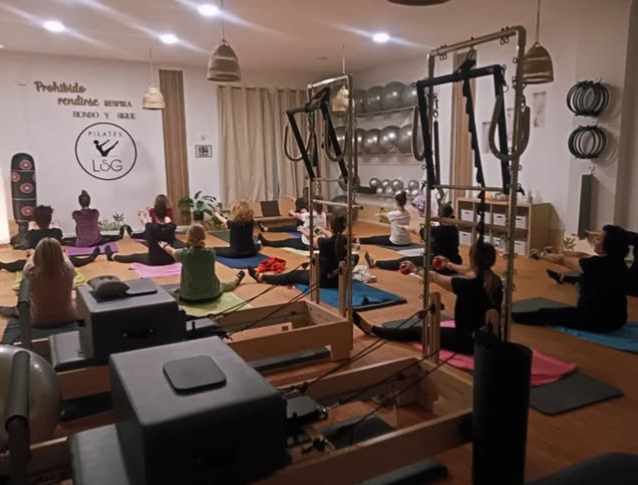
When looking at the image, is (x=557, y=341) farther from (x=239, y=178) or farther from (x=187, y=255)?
(x=239, y=178)

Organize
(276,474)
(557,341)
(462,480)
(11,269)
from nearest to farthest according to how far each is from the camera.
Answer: (276,474) → (462,480) → (557,341) → (11,269)

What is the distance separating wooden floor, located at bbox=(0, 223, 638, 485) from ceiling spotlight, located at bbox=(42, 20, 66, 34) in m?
2.85

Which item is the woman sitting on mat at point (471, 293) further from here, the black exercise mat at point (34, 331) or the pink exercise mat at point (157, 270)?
the pink exercise mat at point (157, 270)

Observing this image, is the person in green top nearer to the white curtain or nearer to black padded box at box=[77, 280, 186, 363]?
black padded box at box=[77, 280, 186, 363]

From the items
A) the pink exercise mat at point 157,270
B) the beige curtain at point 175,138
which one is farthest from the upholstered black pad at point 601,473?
the beige curtain at point 175,138

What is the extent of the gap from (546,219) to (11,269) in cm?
628

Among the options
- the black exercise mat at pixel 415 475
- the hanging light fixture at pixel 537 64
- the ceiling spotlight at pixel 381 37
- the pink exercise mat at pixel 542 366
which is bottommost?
the black exercise mat at pixel 415 475

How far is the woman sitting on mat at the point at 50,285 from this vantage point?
366 cm

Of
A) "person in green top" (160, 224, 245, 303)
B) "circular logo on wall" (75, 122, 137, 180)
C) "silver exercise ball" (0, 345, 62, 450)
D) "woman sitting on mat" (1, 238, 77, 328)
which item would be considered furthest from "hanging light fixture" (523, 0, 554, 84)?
"circular logo on wall" (75, 122, 137, 180)

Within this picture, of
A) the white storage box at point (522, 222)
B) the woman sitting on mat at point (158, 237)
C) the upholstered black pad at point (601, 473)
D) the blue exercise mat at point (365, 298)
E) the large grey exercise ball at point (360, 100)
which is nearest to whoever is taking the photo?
the upholstered black pad at point (601, 473)

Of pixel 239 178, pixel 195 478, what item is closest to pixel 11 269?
Result: pixel 239 178

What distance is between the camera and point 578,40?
6.11 metres

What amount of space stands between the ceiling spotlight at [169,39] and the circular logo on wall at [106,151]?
2.18 metres

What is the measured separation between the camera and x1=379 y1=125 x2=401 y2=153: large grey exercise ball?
8633 mm
